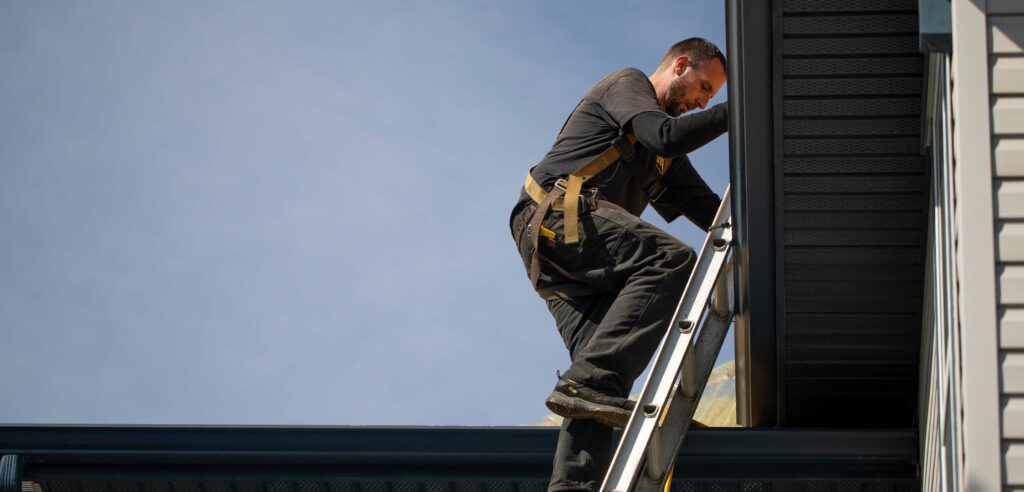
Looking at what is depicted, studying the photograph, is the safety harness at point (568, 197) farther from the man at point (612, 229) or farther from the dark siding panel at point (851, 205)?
the dark siding panel at point (851, 205)

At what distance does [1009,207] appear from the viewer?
5863 mm

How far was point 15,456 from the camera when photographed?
28.1 feet

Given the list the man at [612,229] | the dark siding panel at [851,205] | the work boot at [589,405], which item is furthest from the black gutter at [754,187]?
the work boot at [589,405]

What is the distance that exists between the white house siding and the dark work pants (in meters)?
1.94

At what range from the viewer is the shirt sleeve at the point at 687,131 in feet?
24.5

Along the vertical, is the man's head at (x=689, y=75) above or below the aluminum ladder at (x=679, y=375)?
above

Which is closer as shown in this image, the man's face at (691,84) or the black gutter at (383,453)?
the black gutter at (383,453)

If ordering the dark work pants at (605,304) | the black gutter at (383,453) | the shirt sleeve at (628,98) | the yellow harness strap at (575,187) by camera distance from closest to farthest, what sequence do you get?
the dark work pants at (605,304) → the yellow harness strap at (575,187) → the shirt sleeve at (628,98) → the black gutter at (383,453)

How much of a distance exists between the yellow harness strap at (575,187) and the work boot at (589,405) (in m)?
0.90

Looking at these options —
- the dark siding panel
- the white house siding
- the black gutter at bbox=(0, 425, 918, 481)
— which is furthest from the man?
the white house siding

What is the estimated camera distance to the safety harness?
7.71 m

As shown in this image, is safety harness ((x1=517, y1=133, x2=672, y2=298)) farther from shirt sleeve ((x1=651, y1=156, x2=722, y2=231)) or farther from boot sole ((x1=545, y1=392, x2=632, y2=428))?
boot sole ((x1=545, y1=392, x2=632, y2=428))

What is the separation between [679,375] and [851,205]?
1150 mm

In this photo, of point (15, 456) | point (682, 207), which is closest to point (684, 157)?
point (682, 207)
